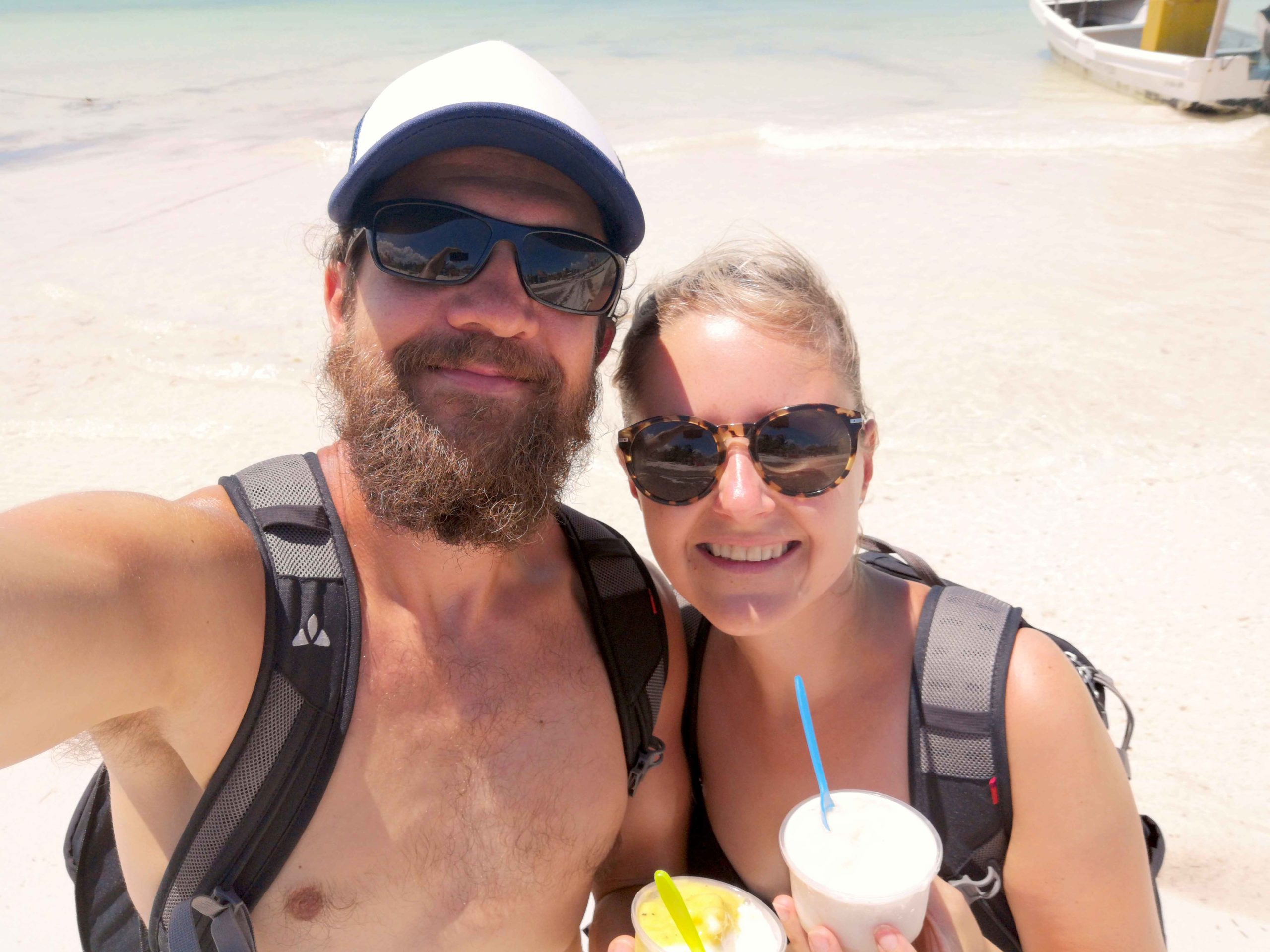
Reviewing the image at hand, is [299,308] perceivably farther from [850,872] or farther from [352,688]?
[850,872]

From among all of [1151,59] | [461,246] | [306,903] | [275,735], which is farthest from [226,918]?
[1151,59]

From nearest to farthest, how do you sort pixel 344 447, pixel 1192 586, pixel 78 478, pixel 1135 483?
pixel 344 447 < pixel 1192 586 < pixel 1135 483 < pixel 78 478

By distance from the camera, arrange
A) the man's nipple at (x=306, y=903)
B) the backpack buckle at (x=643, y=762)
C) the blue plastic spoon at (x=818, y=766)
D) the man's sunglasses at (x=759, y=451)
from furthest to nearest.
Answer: the backpack buckle at (x=643, y=762) < the man's sunglasses at (x=759, y=451) < the man's nipple at (x=306, y=903) < the blue plastic spoon at (x=818, y=766)

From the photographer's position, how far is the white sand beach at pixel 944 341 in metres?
3.47

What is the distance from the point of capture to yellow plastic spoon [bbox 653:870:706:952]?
1.40m

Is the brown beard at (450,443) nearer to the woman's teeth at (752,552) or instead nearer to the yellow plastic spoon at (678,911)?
the woman's teeth at (752,552)

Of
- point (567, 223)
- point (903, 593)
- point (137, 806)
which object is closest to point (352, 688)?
point (137, 806)

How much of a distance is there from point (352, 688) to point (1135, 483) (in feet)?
13.8

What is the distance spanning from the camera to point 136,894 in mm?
1797

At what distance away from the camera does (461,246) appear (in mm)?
1924

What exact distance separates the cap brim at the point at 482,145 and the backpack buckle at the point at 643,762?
43.0 inches

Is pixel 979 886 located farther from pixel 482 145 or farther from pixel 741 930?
pixel 482 145

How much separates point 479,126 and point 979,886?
67.6 inches

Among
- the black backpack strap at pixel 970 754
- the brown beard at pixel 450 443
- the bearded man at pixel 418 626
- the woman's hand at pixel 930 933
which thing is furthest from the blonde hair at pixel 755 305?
the woman's hand at pixel 930 933
